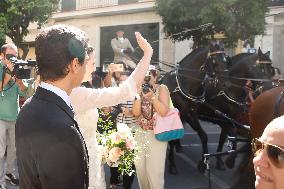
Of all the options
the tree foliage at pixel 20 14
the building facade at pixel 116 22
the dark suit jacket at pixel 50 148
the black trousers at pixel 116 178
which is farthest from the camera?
the building facade at pixel 116 22

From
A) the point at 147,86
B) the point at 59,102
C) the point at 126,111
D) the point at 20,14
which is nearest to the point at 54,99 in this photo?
the point at 59,102

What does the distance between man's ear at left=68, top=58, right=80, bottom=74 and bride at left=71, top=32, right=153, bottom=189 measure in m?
0.87

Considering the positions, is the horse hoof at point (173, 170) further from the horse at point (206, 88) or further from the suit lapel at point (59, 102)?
the suit lapel at point (59, 102)

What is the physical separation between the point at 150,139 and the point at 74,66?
372cm

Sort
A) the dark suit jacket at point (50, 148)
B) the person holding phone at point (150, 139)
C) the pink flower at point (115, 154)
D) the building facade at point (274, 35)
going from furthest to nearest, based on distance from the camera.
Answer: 1. the building facade at point (274, 35)
2. the person holding phone at point (150, 139)
3. the pink flower at point (115, 154)
4. the dark suit jacket at point (50, 148)

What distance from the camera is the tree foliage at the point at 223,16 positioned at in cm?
1521

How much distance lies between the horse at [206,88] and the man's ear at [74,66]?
621cm

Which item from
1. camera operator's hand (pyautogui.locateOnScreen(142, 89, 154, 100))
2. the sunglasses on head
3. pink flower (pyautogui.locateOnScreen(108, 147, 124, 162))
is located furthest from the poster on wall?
the sunglasses on head

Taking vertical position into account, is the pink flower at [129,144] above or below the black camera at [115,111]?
above

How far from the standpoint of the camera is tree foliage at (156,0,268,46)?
15.2 m

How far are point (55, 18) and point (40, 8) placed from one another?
8.13 metres

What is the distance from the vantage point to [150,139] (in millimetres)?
5750

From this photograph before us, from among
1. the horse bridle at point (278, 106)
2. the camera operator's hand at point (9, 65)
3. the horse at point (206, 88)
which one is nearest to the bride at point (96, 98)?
the horse bridle at point (278, 106)

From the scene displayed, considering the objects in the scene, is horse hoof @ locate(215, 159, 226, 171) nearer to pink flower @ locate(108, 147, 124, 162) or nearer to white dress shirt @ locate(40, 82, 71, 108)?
pink flower @ locate(108, 147, 124, 162)
